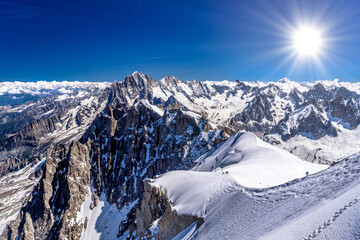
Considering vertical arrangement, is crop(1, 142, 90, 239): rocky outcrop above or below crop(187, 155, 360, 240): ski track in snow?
above

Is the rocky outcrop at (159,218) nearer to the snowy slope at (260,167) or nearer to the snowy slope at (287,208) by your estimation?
the snowy slope at (287,208)

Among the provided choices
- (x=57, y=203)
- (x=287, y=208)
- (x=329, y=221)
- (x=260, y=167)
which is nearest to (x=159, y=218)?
(x=260, y=167)

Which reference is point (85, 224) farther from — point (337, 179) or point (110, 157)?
point (337, 179)

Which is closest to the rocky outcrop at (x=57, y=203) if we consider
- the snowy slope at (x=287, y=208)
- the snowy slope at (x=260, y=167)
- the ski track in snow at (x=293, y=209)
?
the snowy slope at (x=260, y=167)

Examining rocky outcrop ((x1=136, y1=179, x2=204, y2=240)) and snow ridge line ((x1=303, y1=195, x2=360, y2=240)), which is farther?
rocky outcrop ((x1=136, y1=179, x2=204, y2=240))

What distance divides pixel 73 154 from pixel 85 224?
135 ft

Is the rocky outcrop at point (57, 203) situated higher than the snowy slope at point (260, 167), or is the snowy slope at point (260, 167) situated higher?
the rocky outcrop at point (57, 203)

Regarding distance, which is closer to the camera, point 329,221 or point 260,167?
point 329,221

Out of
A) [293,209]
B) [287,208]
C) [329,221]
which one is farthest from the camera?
[287,208]

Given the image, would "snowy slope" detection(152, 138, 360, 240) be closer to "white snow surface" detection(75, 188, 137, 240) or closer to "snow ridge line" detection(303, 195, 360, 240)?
"snow ridge line" detection(303, 195, 360, 240)

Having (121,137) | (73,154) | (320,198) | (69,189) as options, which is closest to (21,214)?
(69,189)

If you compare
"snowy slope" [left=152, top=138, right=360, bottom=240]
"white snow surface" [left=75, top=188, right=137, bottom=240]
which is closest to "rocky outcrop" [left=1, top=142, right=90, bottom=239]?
"white snow surface" [left=75, top=188, right=137, bottom=240]

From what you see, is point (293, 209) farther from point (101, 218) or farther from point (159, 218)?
point (101, 218)

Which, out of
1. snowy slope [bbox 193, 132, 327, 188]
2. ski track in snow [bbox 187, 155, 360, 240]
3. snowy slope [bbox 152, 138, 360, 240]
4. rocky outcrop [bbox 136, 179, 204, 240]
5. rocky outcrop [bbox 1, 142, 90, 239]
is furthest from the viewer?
rocky outcrop [bbox 1, 142, 90, 239]
